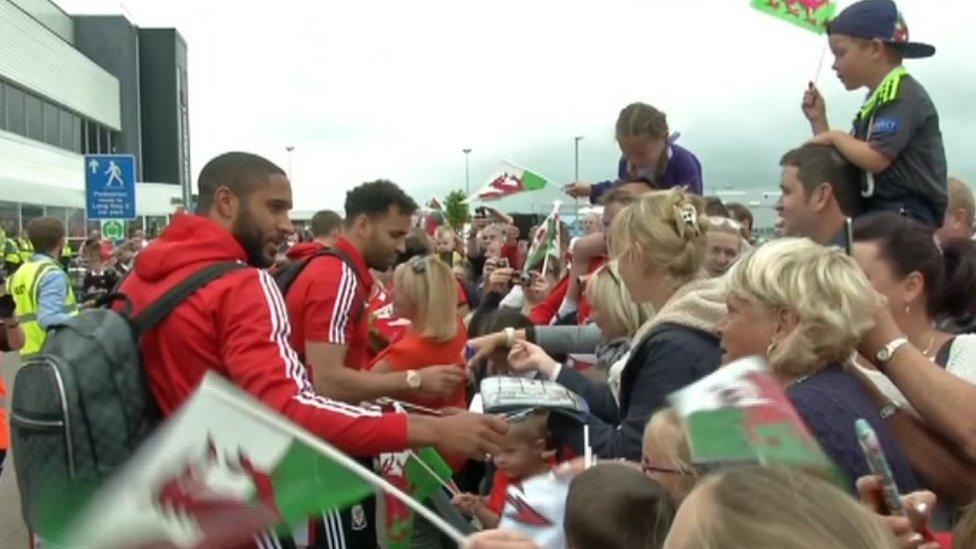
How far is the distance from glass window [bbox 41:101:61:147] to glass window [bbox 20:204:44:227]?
11.1 meters

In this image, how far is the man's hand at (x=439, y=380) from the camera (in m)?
4.88

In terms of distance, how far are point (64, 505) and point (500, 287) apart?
4.68 meters

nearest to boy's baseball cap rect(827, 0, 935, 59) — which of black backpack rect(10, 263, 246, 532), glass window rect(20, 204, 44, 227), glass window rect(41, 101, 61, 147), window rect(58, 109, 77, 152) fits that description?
black backpack rect(10, 263, 246, 532)

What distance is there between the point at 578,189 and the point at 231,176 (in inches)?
121

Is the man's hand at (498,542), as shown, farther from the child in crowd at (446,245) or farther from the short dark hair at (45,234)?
the short dark hair at (45,234)

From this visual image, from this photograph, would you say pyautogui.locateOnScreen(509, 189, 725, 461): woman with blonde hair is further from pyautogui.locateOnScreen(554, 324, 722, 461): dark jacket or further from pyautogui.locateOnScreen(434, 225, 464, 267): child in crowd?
pyautogui.locateOnScreen(434, 225, 464, 267): child in crowd

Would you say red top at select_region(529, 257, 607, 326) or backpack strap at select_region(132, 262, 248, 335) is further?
red top at select_region(529, 257, 607, 326)

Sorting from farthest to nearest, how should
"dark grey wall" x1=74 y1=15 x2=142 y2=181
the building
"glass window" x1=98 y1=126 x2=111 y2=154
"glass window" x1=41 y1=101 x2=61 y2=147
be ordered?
"dark grey wall" x1=74 y1=15 x2=142 y2=181, "glass window" x1=98 y1=126 x2=111 y2=154, "glass window" x1=41 y1=101 x2=61 y2=147, the building

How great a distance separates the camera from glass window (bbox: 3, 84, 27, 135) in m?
48.3

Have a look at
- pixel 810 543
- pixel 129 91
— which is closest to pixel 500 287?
pixel 810 543

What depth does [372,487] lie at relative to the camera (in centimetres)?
223

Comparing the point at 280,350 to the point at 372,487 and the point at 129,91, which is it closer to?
the point at 372,487

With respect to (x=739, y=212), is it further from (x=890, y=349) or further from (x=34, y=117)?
(x=34, y=117)

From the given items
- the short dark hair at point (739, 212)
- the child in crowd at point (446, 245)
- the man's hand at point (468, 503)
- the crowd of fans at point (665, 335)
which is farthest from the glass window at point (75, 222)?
the man's hand at point (468, 503)
